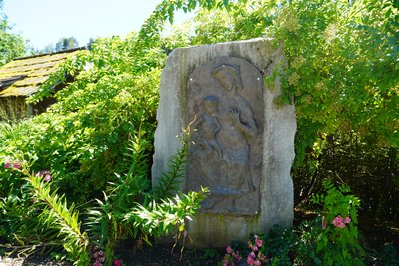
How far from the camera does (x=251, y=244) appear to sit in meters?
3.51

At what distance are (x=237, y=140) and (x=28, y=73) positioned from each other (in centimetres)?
815

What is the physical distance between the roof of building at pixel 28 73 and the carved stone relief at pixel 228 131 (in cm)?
578

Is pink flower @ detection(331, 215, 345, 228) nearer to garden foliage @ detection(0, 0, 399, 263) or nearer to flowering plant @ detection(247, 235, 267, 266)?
garden foliage @ detection(0, 0, 399, 263)

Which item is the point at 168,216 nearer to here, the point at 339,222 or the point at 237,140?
the point at 237,140

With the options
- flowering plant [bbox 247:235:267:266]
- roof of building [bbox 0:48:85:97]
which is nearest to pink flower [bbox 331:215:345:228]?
flowering plant [bbox 247:235:267:266]

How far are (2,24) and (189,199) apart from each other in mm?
22814

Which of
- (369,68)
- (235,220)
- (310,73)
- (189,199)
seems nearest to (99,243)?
(189,199)

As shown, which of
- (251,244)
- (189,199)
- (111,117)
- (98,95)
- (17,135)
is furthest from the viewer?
(17,135)

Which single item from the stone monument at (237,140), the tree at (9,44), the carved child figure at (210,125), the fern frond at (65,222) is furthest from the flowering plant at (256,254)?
the tree at (9,44)

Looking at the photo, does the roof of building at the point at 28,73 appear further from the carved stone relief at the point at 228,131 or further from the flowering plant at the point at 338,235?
the flowering plant at the point at 338,235

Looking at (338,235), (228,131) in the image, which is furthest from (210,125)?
(338,235)

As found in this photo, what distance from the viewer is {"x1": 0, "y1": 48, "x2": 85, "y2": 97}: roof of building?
9117mm

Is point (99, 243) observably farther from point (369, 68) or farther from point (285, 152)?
point (369, 68)

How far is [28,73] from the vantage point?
10.1 m
